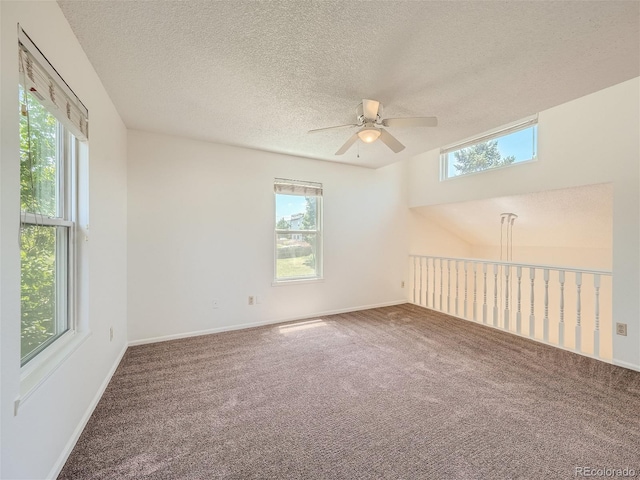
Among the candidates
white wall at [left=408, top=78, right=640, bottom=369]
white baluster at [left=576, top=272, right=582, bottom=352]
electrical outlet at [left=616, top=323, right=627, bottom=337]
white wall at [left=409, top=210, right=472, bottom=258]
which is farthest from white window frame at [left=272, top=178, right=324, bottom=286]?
electrical outlet at [left=616, top=323, right=627, bottom=337]

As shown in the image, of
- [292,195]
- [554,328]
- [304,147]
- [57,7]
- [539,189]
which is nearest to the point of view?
[57,7]

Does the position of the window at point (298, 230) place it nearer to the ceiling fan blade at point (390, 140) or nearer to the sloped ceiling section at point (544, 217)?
the ceiling fan blade at point (390, 140)

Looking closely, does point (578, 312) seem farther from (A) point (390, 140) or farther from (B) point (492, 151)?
(A) point (390, 140)

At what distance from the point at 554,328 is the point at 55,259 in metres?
6.09

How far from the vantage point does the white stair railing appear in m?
3.28

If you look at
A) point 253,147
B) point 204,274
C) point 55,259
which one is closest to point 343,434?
point 55,259

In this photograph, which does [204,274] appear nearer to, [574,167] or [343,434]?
[343,434]

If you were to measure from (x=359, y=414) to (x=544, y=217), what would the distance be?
3.68 m

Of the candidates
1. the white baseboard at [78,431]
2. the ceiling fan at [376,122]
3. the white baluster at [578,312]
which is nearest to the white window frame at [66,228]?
the white baseboard at [78,431]

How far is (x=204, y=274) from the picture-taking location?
3.25 m

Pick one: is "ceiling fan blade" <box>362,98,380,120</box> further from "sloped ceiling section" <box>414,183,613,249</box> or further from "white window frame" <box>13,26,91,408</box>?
"sloped ceiling section" <box>414,183,613,249</box>

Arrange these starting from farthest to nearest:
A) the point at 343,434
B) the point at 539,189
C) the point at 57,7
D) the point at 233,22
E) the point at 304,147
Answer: the point at 304,147 → the point at 539,189 → the point at 343,434 → the point at 233,22 → the point at 57,7

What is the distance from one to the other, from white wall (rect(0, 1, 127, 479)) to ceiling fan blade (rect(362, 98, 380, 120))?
184 cm

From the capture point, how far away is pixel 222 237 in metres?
3.34
